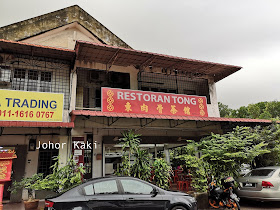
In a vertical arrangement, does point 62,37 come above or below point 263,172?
above

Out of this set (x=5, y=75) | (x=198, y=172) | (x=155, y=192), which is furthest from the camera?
(x=5, y=75)

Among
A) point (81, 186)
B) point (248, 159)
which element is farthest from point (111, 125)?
point (248, 159)

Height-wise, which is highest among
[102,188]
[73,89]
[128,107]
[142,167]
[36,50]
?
[36,50]

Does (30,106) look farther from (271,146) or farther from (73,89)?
(271,146)

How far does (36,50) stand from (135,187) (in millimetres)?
7476

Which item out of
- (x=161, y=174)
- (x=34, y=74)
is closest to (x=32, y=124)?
(x=34, y=74)

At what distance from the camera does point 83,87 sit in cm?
1153

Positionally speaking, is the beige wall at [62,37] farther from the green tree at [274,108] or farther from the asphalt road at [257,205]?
the green tree at [274,108]

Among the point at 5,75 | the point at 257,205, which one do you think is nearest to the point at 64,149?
the point at 5,75

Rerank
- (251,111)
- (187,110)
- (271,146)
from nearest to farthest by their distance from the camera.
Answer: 1. (271,146)
2. (187,110)
3. (251,111)

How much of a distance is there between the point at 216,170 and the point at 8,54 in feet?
33.8

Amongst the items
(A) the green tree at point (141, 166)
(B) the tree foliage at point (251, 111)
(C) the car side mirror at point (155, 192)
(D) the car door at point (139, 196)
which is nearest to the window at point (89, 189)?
(D) the car door at point (139, 196)

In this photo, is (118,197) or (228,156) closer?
(118,197)

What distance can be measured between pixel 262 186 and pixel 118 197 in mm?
5085
